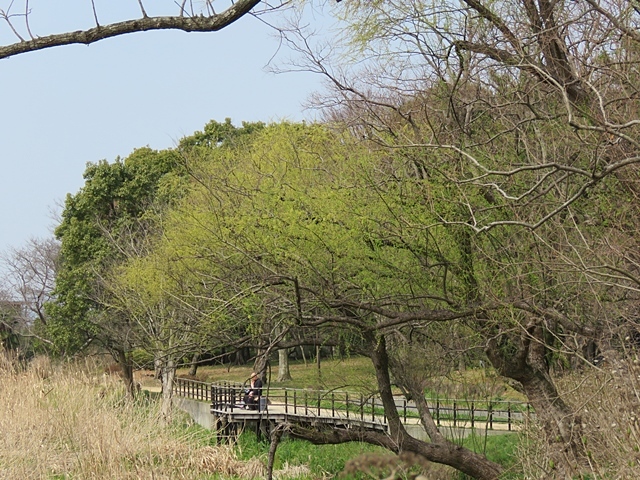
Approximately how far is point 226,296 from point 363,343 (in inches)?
94.4

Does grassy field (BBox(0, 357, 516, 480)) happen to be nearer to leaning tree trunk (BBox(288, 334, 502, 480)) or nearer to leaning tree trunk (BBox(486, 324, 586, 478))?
leaning tree trunk (BBox(288, 334, 502, 480))

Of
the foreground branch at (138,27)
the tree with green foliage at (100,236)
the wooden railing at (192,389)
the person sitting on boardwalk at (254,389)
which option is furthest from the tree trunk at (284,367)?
the foreground branch at (138,27)

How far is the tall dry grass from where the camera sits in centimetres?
1023

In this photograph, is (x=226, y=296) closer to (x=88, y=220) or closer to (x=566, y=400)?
(x=566, y=400)

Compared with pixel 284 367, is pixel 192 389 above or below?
below

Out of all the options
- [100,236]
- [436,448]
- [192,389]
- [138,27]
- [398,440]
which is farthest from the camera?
[100,236]

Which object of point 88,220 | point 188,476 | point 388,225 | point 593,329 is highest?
point 88,220

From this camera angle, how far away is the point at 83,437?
10484 mm

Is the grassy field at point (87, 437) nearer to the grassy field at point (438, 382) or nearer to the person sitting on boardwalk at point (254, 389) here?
the person sitting on boardwalk at point (254, 389)

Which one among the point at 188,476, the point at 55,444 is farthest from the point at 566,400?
the point at 55,444

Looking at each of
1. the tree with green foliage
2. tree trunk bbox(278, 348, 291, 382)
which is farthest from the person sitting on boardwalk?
tree trunk bbox(278, 348, 291, 382)

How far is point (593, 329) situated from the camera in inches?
331

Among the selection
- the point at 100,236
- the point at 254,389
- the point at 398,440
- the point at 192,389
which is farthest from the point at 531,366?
the point at 100,236

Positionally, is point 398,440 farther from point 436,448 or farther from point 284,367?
point 284,367
